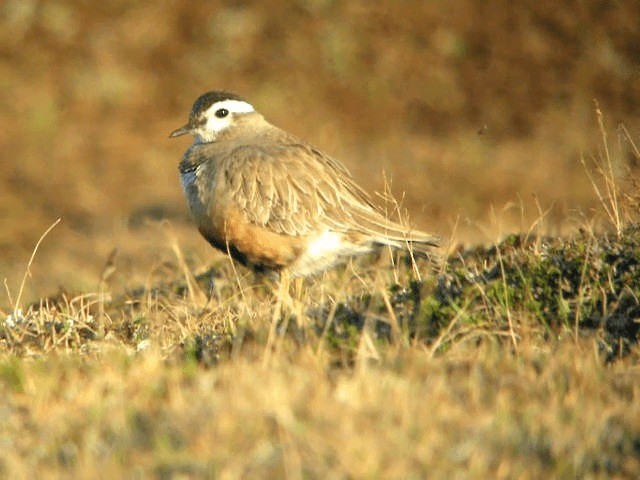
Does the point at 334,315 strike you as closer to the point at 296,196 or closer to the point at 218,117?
the point at 296,196

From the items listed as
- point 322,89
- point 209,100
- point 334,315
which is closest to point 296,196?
point 209,100

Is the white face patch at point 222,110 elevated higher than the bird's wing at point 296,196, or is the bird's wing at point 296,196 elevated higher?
the white face patch at point 222,110

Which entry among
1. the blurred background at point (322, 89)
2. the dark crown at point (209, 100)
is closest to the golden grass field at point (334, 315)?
the blurred background at point (322, 89)

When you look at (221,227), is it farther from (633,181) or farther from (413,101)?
(413,101)

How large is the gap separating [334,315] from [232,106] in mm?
3630

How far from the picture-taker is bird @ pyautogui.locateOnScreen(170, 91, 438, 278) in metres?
8.70

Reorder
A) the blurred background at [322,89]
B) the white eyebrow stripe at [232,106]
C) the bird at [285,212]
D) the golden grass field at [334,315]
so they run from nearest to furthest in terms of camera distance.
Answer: the golden grass field at [334,315]
the bird at [285,212]
the white eyebrow stripe at [232,106]
the blurred background at [322,89]

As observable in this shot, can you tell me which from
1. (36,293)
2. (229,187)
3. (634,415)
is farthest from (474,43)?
(634,415)

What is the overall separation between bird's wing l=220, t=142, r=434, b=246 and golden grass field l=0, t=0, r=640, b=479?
1.48 ft

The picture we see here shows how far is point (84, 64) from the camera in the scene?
2284 centimetres

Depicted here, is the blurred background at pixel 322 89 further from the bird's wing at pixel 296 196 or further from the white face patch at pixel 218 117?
the bird's wing at pixel 296 196

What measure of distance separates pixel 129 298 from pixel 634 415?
5.31m

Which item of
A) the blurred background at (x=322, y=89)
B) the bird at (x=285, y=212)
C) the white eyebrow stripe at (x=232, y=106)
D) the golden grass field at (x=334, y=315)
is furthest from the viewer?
the blurred background at (x=322, y=89)

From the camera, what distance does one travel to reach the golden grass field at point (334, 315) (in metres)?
4.57
